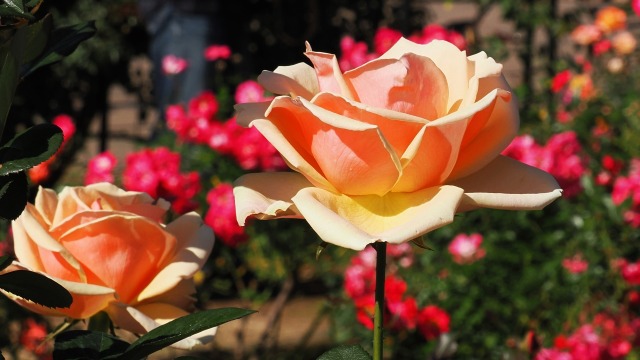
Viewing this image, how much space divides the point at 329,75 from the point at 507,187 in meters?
0.13

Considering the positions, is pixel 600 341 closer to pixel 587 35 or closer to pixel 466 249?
pixel 466 249

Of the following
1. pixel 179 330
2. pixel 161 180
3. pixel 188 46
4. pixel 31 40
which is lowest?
pixel 188 46

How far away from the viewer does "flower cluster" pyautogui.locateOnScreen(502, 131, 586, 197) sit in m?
2.61

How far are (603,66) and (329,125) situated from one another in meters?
4.26

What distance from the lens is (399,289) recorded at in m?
2.26

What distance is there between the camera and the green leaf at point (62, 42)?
64 centimetres

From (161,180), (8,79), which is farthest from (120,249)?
(161,180)

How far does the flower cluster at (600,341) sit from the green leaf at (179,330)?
0.97 metres

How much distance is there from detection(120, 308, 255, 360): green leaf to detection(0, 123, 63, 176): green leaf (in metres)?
0.11

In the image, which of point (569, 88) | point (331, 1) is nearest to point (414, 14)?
point (331, 1)

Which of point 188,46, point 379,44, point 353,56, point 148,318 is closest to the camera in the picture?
point 148,318

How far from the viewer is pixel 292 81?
0.68 metres

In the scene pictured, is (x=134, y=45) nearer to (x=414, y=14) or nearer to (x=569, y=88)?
(x=414, y=14)

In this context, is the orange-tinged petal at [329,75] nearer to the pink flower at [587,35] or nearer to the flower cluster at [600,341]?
the flower cluster at [600,341]
